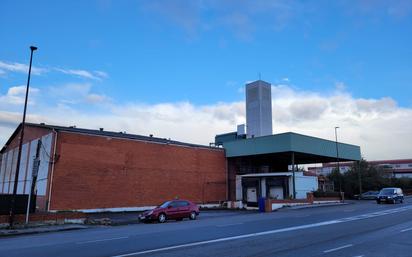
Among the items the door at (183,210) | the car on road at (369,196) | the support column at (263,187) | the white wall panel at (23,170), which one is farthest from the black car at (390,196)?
the white wall panel at (23,170)

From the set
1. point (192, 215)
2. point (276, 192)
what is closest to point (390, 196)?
point (276, 192)

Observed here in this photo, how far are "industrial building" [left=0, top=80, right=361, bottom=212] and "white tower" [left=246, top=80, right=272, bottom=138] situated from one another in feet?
59.6

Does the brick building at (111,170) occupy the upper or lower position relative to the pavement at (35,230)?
upper

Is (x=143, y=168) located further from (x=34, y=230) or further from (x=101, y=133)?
(x=34, y=230)

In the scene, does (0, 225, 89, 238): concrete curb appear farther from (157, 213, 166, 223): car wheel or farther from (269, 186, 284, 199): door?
(269, 186, 284, 199): door

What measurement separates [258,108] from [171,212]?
5263 centimetres

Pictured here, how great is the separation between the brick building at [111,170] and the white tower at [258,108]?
94.5 feet

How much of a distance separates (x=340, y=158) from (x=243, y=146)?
15.5m

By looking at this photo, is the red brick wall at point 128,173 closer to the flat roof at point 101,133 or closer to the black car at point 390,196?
the flat roof at point 101,133

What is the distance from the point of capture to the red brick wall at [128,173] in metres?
32.8

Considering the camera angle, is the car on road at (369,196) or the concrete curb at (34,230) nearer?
the concrete curb at (34,230)

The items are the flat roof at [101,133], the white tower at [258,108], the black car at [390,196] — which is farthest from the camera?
the white tower at [258,108]

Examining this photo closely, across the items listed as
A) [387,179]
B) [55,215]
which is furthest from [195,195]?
[387,179]

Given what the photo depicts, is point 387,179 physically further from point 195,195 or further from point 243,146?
point 195,195
